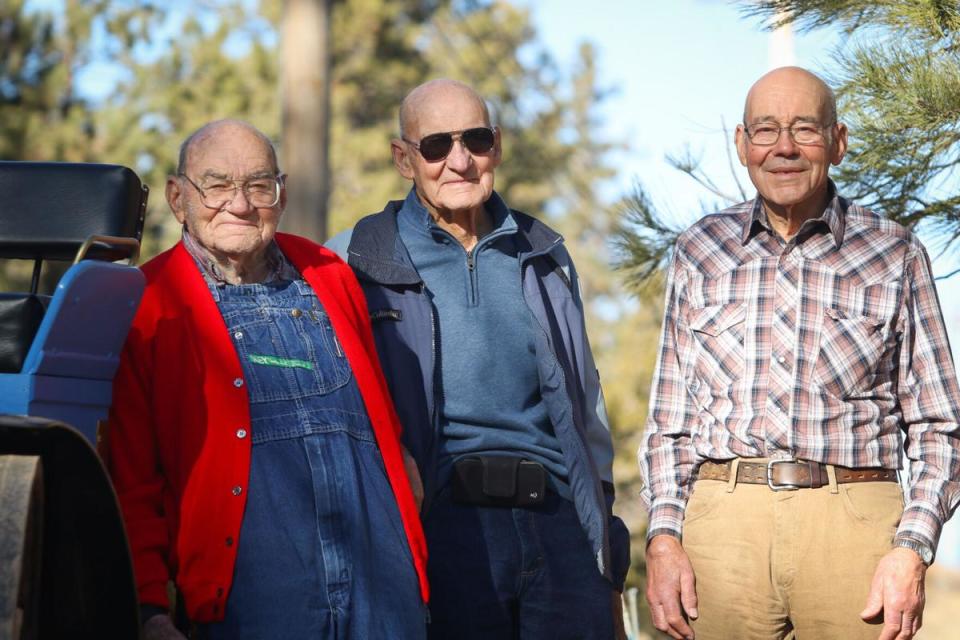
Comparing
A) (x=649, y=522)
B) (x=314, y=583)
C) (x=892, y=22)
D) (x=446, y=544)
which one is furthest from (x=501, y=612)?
(x=892, y=22)

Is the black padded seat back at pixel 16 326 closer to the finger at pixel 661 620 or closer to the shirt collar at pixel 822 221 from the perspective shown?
the finger at pixel 661 620

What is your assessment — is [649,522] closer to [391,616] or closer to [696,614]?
[696,614]

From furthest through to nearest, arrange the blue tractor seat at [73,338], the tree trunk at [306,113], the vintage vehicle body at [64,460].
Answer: the tree trunk at [306,113] → the blue tractor seat at [73,338] → the vintage vehicle body at [64,460]

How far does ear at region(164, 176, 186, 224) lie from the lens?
11.5 ft

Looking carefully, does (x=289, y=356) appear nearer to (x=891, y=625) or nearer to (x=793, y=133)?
(x=793, y=133)

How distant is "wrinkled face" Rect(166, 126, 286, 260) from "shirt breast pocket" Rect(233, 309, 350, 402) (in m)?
0.21

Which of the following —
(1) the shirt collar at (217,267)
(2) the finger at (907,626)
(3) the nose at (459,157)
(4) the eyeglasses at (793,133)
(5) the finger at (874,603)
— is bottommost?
(2) the finger at (907,626)

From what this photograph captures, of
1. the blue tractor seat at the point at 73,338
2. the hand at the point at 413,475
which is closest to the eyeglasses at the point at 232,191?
the blue tractor seat at the point at 73,338

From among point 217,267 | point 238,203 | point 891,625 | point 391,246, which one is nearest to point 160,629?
point 217,267

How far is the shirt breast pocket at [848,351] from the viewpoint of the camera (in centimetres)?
333

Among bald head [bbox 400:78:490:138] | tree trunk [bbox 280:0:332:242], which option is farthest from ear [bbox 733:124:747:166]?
tree trunk [bbox 280:0:332:242]

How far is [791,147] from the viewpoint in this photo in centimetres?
347

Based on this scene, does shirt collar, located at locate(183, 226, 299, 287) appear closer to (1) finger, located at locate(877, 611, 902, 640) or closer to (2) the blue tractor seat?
(2) the blue tractor seat

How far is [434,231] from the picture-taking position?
397 centimetres
